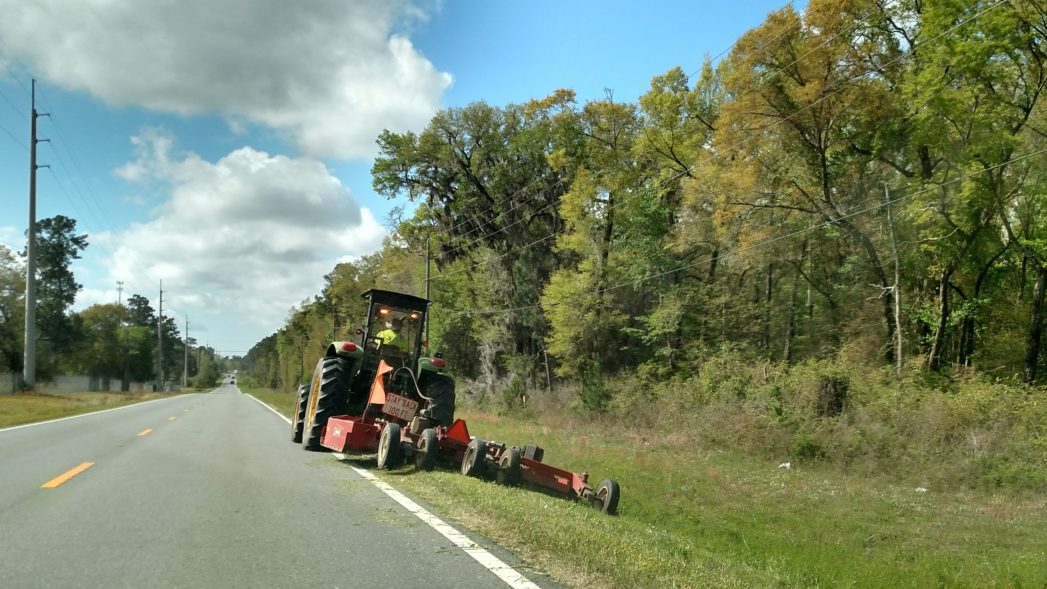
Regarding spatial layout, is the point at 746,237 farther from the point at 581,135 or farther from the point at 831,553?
the point at 831,553

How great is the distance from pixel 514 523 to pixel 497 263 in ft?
111

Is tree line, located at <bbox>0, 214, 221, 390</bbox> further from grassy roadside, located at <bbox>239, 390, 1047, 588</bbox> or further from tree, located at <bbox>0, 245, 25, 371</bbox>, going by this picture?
grassy roadside, located at <bbox>239, 390, 1047, 588</bbox>

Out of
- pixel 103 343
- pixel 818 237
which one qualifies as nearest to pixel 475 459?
pixel 818 237

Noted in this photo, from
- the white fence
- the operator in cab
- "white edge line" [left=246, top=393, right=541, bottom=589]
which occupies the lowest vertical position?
the white fence

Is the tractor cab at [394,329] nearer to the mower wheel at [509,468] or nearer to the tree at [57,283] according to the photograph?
the mower wheel at [509,468]

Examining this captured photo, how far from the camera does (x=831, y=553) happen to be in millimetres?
9102

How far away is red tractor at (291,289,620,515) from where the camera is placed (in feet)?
32.3

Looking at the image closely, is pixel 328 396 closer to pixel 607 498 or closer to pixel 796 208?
pixel 607 498

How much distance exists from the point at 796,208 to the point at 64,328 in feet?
243

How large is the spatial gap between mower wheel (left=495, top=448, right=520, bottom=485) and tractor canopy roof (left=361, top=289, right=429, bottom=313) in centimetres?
387

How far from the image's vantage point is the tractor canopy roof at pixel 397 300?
1260cm

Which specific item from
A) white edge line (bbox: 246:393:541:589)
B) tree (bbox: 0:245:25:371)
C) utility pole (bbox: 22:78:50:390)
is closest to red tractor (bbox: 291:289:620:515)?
white edge line (bbox: 246:393:541:589)

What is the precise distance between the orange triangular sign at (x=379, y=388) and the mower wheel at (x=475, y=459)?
210 cm

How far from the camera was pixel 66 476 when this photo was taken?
9523mm
